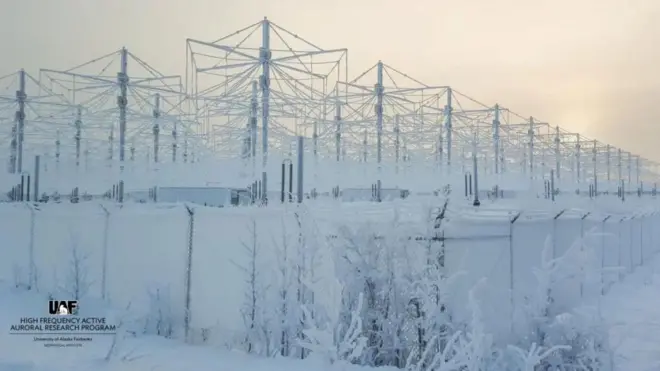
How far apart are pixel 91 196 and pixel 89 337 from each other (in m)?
16.9

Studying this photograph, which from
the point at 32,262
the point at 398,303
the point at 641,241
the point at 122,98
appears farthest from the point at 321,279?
the point at 122,98

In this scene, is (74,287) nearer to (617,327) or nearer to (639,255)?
(617,327)

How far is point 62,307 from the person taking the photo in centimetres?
852

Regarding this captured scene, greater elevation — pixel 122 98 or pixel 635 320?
pixel 122 98

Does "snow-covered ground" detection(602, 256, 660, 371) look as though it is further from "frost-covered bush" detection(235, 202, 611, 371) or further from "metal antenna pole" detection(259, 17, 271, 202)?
"metal antenna pole" detection(259, 17, 271, 202)

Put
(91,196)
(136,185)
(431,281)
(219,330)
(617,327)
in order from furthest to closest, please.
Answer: (91,196) → (136,185) → (617,327) → (219,330) → (431,281)

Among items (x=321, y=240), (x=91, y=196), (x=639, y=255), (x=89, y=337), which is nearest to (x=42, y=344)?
(x=89, y=337)

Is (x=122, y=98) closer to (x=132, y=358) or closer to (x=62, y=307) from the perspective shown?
(x=62, y=307)

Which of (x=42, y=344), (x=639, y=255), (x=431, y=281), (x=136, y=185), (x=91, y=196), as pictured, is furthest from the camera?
(x=91, y=196)

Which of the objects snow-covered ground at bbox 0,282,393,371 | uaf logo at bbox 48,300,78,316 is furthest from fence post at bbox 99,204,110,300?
snow-covered ground at bbox 0,282,393,371

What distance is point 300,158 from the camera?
9641 mm

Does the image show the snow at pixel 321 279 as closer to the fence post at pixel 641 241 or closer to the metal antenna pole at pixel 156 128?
the fence post at pixel 641 241

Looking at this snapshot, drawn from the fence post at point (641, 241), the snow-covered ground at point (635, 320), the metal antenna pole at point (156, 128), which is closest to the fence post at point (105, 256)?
the snow-covered ground at point (635, 320)

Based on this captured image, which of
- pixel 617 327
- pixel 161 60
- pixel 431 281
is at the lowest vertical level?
pixel 617 327
